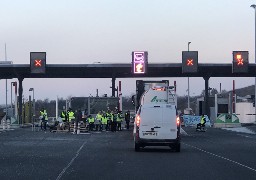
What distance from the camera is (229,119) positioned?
67.8 metres

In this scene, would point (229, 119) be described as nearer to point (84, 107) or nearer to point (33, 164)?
point (84, 107)

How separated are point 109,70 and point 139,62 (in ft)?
42.4

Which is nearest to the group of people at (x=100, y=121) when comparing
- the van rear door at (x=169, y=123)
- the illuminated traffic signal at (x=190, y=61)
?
the illuminated traffic signal at (x=190, y=61)

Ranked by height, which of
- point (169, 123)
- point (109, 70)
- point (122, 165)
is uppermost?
point (109, 70)

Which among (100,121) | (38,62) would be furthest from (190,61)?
(38,62)

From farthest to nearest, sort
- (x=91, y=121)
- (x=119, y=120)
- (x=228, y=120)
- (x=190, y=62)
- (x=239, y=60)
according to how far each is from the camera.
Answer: (x=228, y=120) < (x=119, y=120) < (x=91, y=121) < (x=190, y=62) < (x=239, y=60)

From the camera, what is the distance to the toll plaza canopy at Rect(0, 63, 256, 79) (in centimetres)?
6194

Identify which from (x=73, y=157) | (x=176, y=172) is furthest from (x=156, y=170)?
(x=73, y=157)

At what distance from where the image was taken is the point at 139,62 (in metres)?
54.5

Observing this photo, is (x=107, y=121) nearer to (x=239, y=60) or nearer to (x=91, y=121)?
(x=91, y=121)

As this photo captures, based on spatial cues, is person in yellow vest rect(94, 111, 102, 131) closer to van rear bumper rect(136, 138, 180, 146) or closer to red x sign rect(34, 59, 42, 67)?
red x sign rect(34, 59, 42, 67)

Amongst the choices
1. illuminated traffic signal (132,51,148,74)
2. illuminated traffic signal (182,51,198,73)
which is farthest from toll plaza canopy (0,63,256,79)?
illuminated traffic signal (132,51,148,74)

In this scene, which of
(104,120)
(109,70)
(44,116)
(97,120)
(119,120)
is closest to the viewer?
(44,116)

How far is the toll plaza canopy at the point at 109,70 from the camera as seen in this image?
203ft
